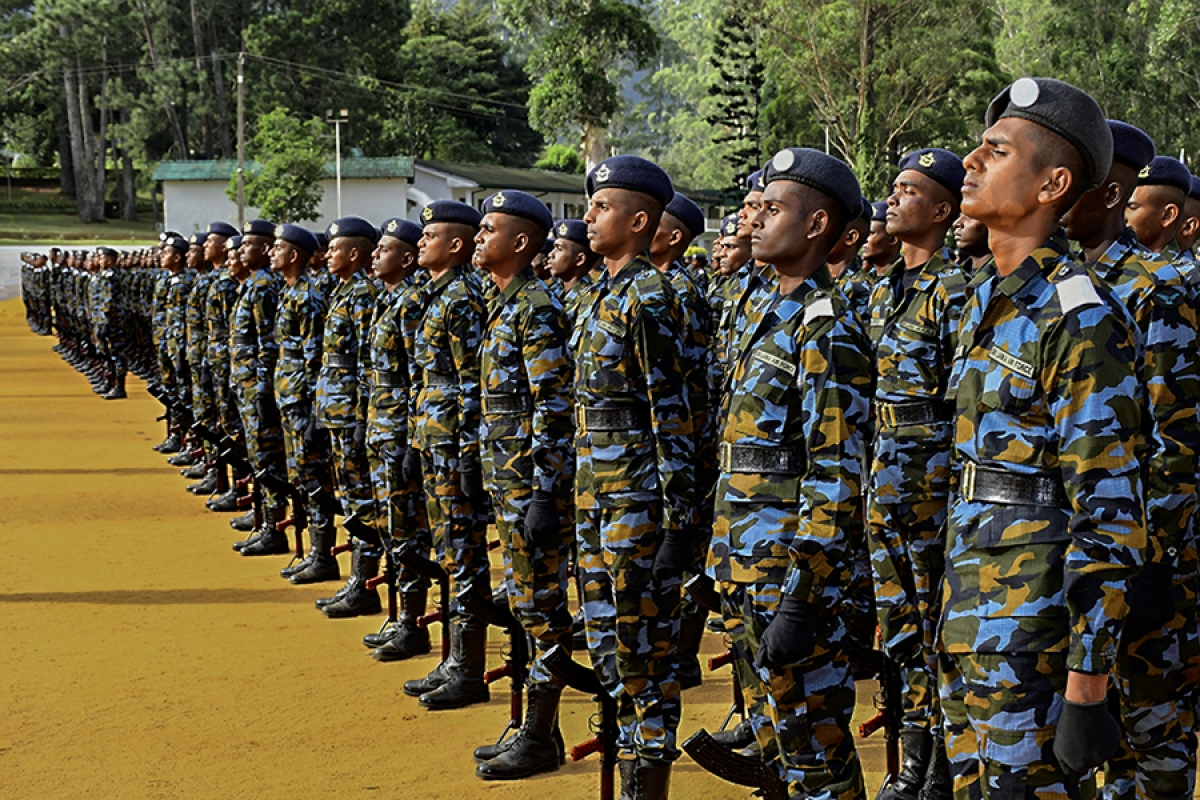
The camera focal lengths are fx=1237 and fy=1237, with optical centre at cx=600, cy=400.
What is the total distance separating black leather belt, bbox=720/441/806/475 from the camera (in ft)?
11.9

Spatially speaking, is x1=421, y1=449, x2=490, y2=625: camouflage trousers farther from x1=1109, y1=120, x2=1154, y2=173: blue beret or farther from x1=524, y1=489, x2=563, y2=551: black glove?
x1=1109, y1=120, x2=1154, y2=173: blue beret

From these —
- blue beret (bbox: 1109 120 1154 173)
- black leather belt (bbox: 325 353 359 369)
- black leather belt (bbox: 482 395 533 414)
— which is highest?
blue beret (bbox: 1109 120 1154 173)

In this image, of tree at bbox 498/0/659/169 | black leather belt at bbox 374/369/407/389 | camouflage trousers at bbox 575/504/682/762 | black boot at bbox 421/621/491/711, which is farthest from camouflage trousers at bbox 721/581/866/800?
tree at bbox 498/0/659/169

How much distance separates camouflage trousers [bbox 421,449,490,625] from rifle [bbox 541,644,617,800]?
3.59ft

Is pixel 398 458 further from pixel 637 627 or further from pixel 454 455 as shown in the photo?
pixel 637 627

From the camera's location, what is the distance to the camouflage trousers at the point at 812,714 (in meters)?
3.54

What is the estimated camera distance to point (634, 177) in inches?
183

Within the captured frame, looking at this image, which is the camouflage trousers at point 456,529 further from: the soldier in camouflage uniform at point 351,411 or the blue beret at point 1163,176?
the blue beret at point 1163,176

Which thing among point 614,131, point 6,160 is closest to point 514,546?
point 6,160

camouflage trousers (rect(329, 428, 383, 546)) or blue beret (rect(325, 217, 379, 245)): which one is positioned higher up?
blue beret (rect(325, 217, 379, 245))

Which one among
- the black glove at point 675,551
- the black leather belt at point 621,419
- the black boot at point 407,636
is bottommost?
the black boot at point 407,636

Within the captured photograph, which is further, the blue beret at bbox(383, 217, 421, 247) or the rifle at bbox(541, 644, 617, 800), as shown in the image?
the blue beret at bbox(383, 217, 421, 247)

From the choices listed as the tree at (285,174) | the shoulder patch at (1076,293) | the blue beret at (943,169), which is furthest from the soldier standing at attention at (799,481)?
the tree at (285,174)

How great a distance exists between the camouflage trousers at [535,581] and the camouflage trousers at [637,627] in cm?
66
